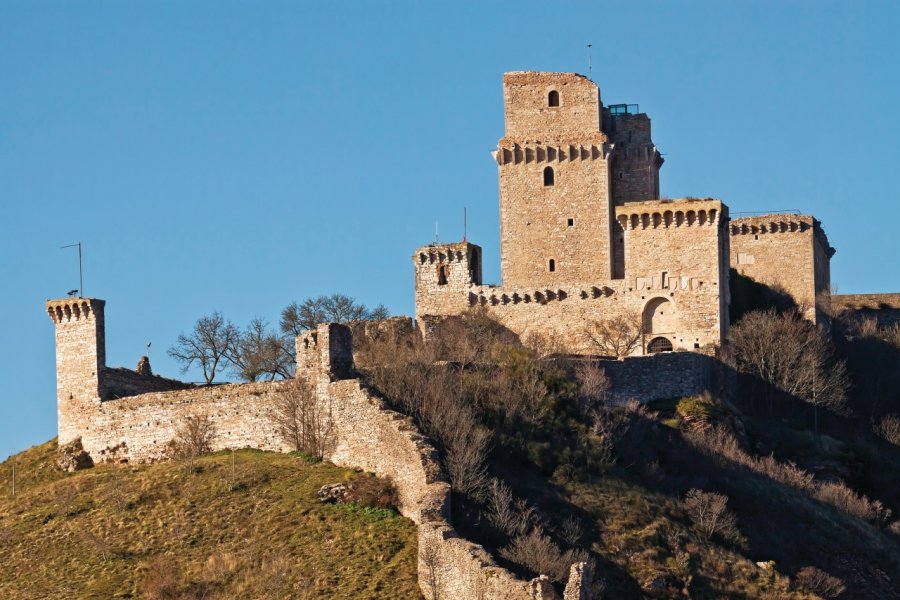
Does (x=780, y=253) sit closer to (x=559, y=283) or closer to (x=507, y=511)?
(x=559, y=283)

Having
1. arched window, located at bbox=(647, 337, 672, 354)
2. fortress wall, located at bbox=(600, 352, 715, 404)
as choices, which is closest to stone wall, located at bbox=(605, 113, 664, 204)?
arched window, located at bbox=(647, 337, 672, 354)

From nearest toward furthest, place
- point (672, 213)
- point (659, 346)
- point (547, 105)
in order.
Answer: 1. point (659, 346)
2. point (672, 213)
3. point (547, 105)

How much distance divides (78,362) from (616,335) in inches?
770

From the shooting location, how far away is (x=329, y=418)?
66250 millimetres

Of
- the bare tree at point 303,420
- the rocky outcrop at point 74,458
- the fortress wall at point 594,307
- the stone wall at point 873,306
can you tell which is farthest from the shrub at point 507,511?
the stone wall at point 873,306

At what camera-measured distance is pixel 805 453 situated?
78.1 meters

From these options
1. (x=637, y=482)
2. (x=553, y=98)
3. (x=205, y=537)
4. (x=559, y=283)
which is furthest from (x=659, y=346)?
(x=205, y=537)

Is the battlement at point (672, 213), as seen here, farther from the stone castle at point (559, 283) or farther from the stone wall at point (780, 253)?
the stone wall at point (780, 253)

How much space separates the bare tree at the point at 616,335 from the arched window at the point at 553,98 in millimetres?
9353

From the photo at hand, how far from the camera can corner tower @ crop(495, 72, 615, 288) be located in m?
86.2

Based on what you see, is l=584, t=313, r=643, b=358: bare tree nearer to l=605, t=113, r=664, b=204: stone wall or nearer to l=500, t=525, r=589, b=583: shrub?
l=605, t=113, r=664, b=204: stone wall

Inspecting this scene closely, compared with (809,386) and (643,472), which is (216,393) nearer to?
(643,472)

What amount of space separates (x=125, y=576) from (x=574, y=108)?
109ft

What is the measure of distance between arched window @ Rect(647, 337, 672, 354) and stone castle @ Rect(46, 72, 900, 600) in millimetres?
35
